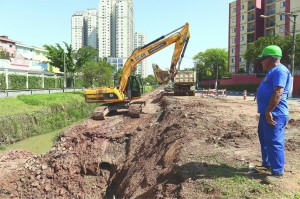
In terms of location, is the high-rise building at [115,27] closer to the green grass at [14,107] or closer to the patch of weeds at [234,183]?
the green grass at [14,107]

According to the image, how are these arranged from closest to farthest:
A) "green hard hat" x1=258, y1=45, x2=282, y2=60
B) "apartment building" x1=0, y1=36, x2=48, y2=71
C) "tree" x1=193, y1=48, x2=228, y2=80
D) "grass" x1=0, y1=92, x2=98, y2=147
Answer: "green hard hat" x1=258, y1=45, x2=282, y2=60, "grass" x1=0, y1=92, x2=98, y2=147, "apartment building" x1=0, y1=36, x2=48, y2=71, "tree" x1=193, y1=48, x2=228, y2=80

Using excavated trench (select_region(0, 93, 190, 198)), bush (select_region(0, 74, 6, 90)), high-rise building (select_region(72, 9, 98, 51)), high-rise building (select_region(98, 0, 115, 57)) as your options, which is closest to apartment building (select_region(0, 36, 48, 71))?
bush (select_region(0, 74, 6, 90))

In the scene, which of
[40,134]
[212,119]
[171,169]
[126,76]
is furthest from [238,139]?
[40,134]

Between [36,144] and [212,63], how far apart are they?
69.4 meters

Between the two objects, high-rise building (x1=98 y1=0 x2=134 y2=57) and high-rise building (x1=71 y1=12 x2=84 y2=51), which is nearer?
high-rise building (x1=98 y1=0 x2=134 y2=57)

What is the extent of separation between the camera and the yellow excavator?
16109mm

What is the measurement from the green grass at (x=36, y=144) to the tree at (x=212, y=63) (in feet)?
212

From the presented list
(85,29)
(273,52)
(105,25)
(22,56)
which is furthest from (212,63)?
(273,52)

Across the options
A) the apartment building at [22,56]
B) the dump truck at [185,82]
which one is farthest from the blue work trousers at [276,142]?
the apartment building at [22,56]

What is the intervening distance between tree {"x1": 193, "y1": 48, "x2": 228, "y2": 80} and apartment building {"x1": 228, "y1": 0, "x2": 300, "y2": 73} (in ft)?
Answer: 38.6

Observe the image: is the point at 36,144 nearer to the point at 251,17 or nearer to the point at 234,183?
the point at 234,183

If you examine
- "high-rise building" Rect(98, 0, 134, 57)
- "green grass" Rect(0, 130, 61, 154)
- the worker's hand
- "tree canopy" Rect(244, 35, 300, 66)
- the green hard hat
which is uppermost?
"high-rise building" Rect(98, 0, 134, 57)

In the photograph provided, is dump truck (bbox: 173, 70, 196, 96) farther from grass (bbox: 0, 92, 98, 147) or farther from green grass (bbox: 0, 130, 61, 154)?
green grass (bbox: 0, 130, 61, 154)

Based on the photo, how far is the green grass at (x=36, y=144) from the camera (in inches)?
635
